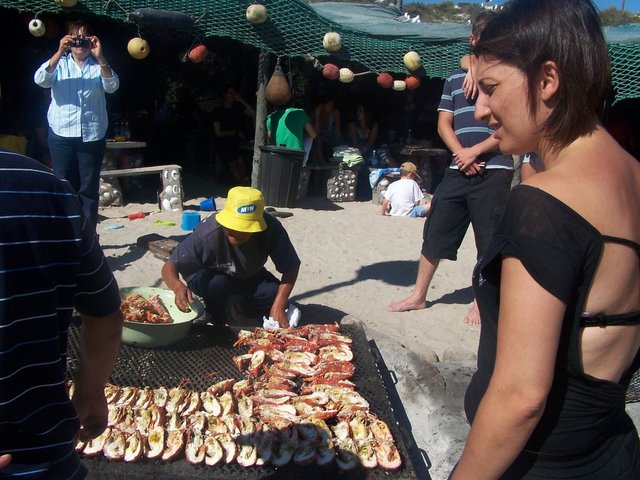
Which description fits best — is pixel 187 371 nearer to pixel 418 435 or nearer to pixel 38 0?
pixel 418 435

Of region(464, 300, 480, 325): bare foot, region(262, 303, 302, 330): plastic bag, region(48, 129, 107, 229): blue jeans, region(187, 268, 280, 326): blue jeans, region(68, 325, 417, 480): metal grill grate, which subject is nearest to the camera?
region(68, 325, 417, 480): metal grill grate

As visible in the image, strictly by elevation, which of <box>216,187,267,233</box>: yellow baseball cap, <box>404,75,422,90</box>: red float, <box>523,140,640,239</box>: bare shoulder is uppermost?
<box>523,140,640,239</box>: bare shoulder

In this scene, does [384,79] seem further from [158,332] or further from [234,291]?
[158,332]

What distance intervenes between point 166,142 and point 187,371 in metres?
9.68

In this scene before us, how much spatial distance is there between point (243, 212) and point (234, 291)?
0.80 metres

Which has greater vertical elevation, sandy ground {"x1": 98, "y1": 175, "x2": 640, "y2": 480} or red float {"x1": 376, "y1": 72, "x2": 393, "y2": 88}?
red float {"x1": 376, "y1": 72, "x2": 393, "y2": 88}

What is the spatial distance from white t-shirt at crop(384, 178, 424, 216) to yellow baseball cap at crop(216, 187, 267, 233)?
5598 millimetres

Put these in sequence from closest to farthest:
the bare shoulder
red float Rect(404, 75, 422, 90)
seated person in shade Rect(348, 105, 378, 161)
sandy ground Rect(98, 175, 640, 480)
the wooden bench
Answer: the bare shoulder
sandy ground Rect(98, 175, 640, 480)
the wooden bench
red float Rect(404, 75, 422, 90)
seated person in shade Rect(348, 105, 378, 161)

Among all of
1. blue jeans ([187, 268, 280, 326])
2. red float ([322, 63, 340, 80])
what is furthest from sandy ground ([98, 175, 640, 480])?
red float ([322, 63, 340, 80])

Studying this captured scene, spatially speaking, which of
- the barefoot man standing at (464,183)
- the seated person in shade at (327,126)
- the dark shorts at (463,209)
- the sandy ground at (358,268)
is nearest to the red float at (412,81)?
the seated person in shade at (327,126)

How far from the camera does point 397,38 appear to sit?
969 cm

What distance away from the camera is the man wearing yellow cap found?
13.0 ft

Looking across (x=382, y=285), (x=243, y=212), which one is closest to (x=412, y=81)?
(x=382, y=285)

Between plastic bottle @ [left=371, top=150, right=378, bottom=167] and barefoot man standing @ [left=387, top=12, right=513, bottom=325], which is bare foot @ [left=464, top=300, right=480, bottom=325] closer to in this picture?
barefoot man standing @ [left=387, top=12, right=513, bottom=325]
